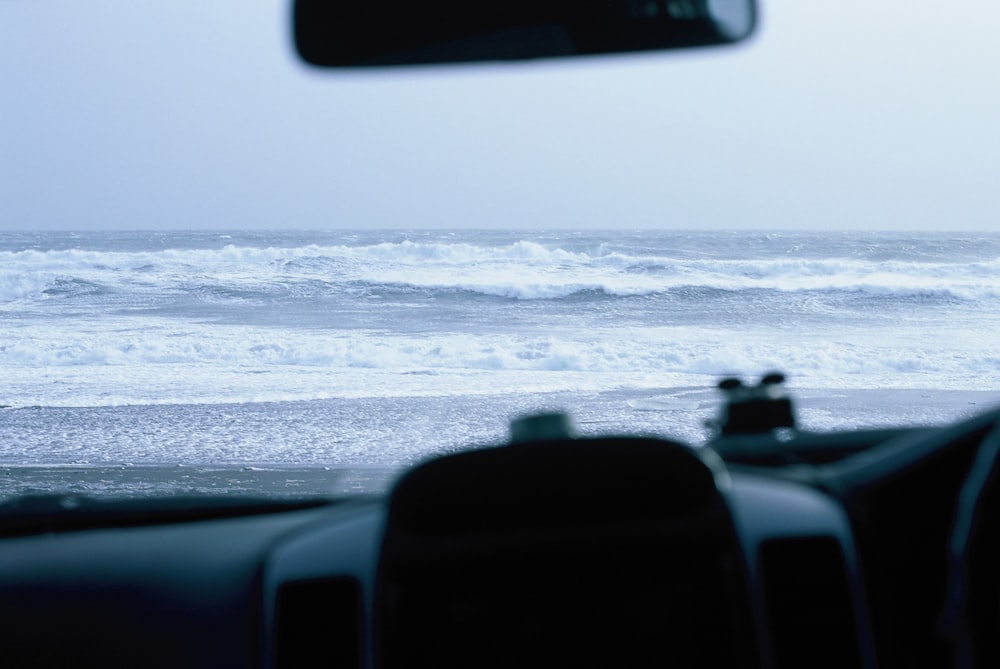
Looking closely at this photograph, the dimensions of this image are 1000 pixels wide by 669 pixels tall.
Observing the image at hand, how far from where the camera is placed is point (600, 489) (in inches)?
75.6

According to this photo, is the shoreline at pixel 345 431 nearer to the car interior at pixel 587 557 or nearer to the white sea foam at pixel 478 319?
the white sea foam at pixel 478 319

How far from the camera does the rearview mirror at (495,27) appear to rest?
177 cm

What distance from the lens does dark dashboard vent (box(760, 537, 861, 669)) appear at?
6.68 feet

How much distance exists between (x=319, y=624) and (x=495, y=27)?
1216mm

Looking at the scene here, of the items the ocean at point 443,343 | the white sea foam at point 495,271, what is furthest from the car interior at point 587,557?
the white sea foam at point 495,271

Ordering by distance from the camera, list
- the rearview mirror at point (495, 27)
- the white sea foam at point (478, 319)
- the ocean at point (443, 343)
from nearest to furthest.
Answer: the rearview mirror at point (495, 27) < the ocean at point (443, 343) < the white sea foam at point (478, 319)

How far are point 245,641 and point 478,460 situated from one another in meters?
0.71

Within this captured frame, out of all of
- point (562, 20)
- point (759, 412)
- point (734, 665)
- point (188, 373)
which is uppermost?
point (562, 20)

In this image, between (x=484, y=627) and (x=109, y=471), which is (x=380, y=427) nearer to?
(x=109, y=471)

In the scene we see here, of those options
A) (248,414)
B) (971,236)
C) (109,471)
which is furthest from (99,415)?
(971,236)

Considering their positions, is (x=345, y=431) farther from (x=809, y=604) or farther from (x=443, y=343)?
(x=443, y=343)

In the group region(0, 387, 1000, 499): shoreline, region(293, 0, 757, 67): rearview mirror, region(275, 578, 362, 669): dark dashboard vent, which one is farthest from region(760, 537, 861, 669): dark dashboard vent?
region(0, 387, 1000, 499): shoreline

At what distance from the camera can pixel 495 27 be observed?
1783mm

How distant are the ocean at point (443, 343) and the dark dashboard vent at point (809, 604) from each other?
12.4 feet
